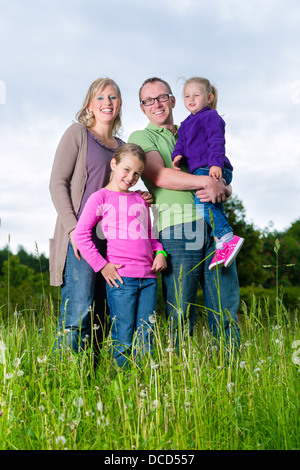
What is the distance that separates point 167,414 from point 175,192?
1.97 meters

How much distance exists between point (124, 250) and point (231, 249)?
91cm

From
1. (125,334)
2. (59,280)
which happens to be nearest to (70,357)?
(125,334)

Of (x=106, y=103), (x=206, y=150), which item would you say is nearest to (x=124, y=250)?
(x=206, y=150)

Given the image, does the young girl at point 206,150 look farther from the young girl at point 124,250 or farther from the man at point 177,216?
the young girl at point 124,250

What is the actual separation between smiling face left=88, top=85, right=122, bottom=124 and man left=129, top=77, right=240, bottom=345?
24 cm

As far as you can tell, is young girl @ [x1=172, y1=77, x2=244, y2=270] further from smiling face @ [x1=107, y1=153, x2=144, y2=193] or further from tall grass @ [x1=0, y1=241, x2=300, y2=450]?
tall grass @ [x1=0, y1=241, x2=300, y2=450]

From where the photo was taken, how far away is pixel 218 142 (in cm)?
412

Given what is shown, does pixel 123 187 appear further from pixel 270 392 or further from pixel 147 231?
pixel 270 392

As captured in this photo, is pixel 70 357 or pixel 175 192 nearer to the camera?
pixel 70 357

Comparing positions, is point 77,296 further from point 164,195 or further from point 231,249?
point 231,249

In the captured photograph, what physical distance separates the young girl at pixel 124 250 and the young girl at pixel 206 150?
485 millimetres

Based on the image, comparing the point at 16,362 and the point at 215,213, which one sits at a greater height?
the point at 215,213

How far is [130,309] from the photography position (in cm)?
379

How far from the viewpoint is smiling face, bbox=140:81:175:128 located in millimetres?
4152
